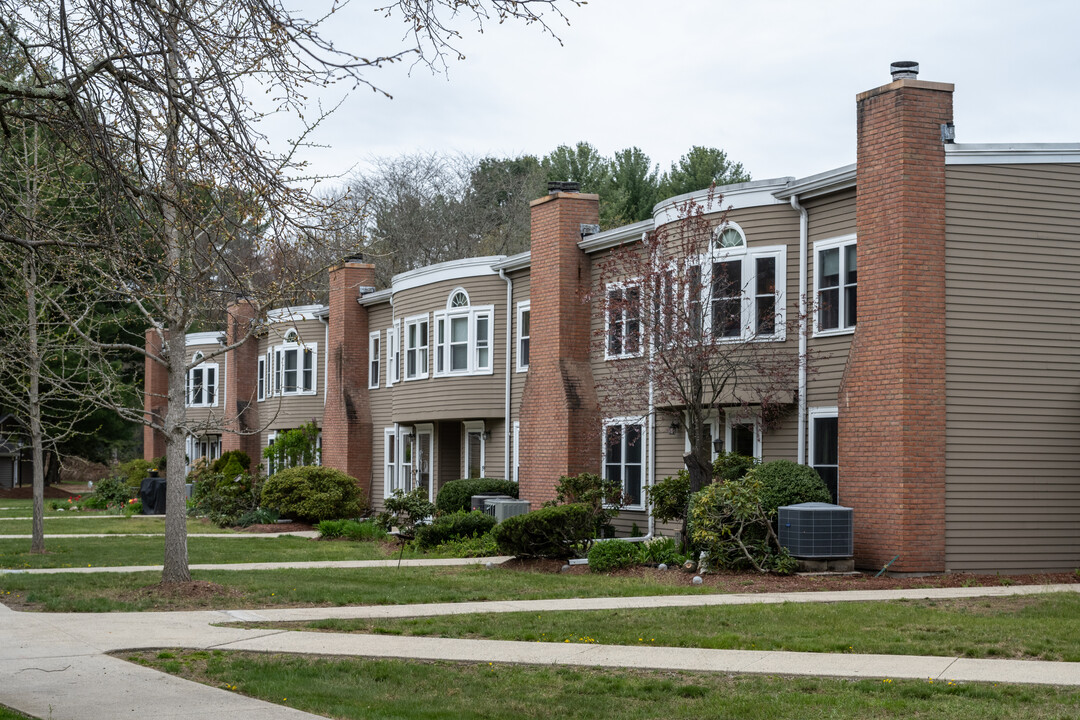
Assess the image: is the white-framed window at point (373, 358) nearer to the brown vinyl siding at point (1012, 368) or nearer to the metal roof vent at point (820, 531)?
the metal roof vent at point (820, 531)

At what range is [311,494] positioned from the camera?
28.4 m

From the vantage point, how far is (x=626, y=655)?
1018 centimetres

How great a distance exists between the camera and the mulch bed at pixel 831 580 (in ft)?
50.8

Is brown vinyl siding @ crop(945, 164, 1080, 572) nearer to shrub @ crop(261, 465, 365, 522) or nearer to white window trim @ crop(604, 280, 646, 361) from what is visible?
white window trim @ crop(604, 280, 646, 361)

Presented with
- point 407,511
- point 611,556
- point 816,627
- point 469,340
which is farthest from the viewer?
point 469,340

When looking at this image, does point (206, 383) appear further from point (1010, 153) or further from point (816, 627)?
point (816, 627)

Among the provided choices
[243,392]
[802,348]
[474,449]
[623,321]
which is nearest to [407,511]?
[474,449]

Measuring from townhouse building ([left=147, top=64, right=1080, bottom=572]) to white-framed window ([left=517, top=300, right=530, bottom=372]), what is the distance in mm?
2118

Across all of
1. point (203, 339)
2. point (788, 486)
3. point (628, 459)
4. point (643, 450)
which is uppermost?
point (203, 339)

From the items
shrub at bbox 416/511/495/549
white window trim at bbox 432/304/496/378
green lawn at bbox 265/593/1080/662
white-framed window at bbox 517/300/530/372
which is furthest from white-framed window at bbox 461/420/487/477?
green lawn at bbox 265/593/1080/662

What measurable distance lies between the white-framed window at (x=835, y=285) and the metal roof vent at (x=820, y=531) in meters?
3.41

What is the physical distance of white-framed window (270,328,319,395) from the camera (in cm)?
3709

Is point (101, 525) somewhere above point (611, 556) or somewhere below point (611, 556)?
below

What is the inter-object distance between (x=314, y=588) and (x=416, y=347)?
15379mm
